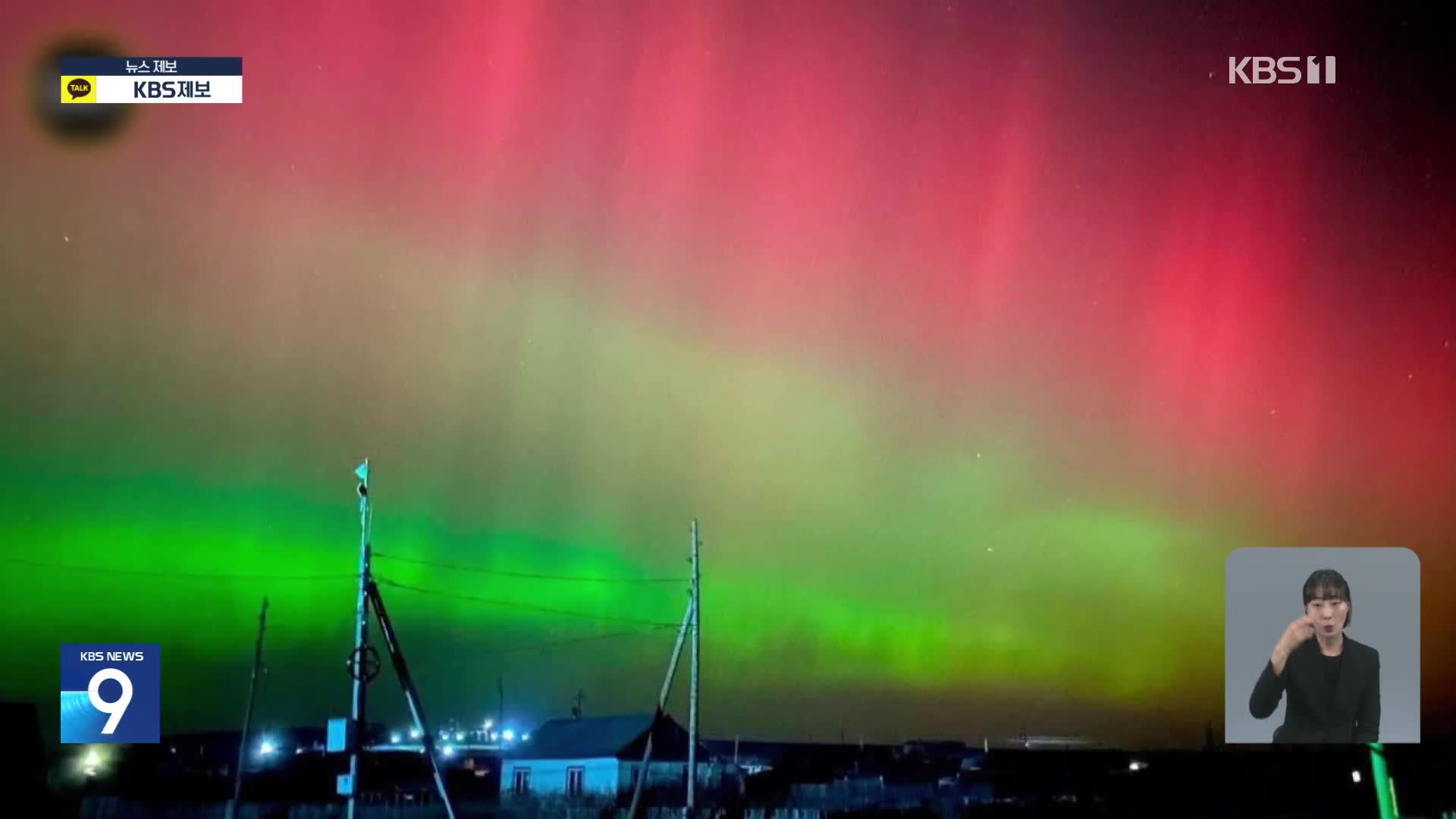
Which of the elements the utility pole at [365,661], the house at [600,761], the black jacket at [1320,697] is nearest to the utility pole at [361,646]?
the utility pole at [365,661]

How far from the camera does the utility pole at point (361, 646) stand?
25.2 m

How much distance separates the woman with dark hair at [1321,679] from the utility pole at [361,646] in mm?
18398

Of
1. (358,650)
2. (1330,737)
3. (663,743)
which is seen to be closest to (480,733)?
(663,743)

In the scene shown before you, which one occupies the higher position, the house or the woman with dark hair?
the woman with dark hair

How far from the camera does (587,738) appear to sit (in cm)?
6319

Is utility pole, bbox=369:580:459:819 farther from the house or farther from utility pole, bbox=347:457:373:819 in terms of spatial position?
the house

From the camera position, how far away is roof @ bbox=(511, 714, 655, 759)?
6088 centimetres

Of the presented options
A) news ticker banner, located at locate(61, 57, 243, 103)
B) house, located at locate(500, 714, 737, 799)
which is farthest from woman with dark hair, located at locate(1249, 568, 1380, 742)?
house, located at locate(500, 714, 737, 799)

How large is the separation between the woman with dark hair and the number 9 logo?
65.1ft

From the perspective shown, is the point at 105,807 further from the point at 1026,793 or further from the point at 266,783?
the point at 1026,793

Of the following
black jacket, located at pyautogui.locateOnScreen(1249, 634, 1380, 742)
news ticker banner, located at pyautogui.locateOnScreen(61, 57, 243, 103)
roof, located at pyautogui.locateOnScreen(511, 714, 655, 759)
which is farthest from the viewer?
roof, located at pyautogui.locateOnScreen(511, 714, 655, 759)

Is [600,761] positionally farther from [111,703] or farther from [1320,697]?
[1320,697]

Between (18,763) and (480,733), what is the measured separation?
67250mm

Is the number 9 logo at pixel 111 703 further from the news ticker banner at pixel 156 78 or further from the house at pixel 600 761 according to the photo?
the house at pixel 600 761
